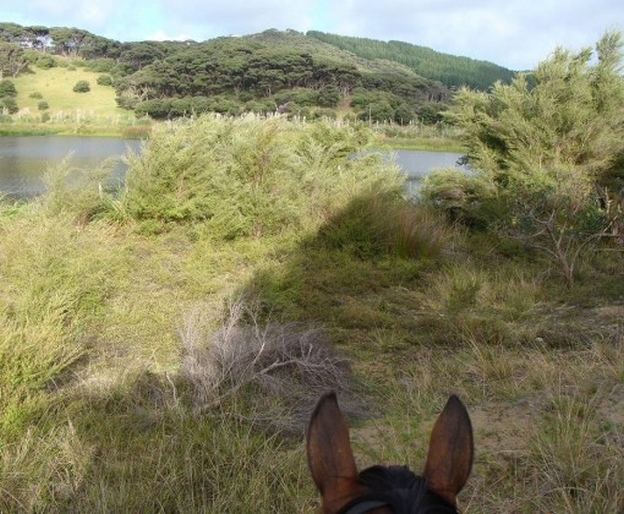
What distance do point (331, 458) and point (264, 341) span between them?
378 centimetres

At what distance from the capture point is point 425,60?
427 feet

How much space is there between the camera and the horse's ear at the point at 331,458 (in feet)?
3.62

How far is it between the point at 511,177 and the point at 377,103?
48.4m

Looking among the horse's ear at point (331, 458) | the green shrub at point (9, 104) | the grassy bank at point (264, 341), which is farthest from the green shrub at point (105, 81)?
the horse's ear at point (331, 458)

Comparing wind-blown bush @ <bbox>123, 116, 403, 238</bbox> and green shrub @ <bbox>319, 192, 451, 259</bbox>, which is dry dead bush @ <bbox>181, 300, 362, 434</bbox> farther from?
wind-blown bush @ <bbox>123, 116, 403, 238</bbox>

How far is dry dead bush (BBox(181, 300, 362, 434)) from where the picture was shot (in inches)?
160

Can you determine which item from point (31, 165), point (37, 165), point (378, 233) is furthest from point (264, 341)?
point (31, 165)

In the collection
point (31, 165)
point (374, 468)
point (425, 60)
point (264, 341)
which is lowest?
point (31, 165)

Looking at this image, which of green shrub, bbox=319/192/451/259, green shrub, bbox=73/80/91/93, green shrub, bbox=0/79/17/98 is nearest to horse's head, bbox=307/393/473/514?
green shrub, bbox=319/192/451/259

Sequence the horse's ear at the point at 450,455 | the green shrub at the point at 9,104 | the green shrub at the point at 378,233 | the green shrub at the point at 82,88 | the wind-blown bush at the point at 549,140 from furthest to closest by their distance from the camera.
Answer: the green shrub at the point at 82,88 → the green shrub at the point at 9,104 → the wind-blown bush at the point at 549,140 → the green shrub at the point at 378,233 → the horse's ear at the point at 450,455

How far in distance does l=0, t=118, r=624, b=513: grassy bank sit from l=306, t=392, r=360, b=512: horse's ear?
1.82m

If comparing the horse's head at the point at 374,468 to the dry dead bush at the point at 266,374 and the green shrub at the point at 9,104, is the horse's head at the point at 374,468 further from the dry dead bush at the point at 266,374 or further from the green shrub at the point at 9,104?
the green shrub at the point at 9,104

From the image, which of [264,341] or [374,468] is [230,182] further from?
[374,468]

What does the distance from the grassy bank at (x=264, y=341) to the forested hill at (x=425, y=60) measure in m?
103
